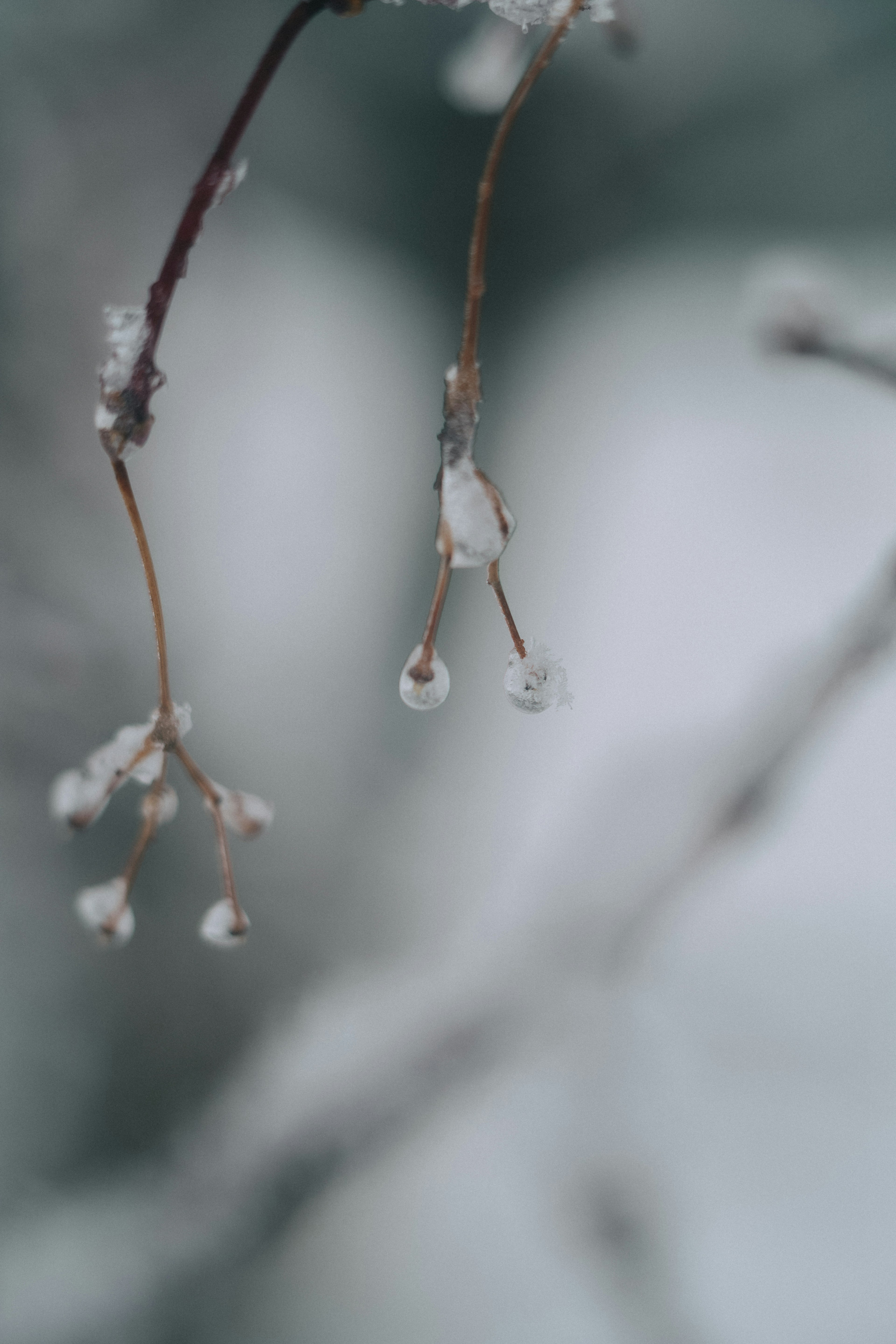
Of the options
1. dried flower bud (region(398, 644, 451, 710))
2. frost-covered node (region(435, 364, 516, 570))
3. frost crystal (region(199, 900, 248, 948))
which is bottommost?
frost crystal (region(199, 900, 248, 948))

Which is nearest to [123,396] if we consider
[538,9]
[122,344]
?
[122,344]

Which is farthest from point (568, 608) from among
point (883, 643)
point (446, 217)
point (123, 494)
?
point (123, 494)

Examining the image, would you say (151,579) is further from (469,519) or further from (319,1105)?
(319,1105)

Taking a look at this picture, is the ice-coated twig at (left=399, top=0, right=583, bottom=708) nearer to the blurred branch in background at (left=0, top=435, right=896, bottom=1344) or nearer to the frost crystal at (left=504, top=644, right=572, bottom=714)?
the frost crystal at (left=504, top=644, right=572, bottom=714)

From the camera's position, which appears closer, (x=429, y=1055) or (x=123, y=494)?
(x=123, y=494)

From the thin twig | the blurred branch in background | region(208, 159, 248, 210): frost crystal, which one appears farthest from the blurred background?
region(208, 159, 248, 210): frost crystal

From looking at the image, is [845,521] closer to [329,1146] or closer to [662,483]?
[662,483]

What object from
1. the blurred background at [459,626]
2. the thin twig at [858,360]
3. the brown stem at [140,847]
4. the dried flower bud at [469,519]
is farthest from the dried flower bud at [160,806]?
Answer: the blurred background at [459,626]
